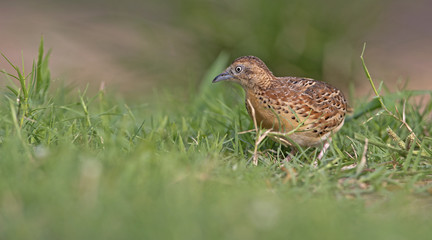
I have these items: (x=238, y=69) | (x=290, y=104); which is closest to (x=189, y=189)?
(x=290, y=104)

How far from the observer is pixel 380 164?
4.09m

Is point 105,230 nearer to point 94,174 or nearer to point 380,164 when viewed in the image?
point 94,174

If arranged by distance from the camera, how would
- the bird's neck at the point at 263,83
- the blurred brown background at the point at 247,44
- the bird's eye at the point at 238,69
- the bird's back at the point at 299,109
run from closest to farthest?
1. the bird's back at the point at 299,109
2. the bird's neck at the point at 263,83
3. the bird's eye at the point at 238,69
4. the blurred brown background at the point at 247,44

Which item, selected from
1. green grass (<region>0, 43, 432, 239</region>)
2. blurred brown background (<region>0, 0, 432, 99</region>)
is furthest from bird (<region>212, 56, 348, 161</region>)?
blurred brown background (<region>0, 0, 432, 99</region>)

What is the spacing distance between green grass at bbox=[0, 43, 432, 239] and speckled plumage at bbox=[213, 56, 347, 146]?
0.21m

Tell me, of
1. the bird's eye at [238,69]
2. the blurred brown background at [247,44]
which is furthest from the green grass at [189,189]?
the blurred brown background at [247,44]

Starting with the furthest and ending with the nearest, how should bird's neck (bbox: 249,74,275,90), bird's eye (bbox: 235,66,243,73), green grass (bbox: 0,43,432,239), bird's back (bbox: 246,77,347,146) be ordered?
bird's eye (bbox: 235,66,243,73)
bird's neck (bbox: 249,74,275,90)
bird's back (bbox: 246,77,347,146)
green grass (bbox: 0,43,432,239)

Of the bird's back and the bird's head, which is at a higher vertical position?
the bird's head

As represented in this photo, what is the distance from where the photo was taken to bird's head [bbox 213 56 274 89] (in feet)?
16.4

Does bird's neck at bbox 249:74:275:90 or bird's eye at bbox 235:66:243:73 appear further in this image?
bird's eye at bbox 235:66:243:73

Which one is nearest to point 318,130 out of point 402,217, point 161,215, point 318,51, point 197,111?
point 197,111

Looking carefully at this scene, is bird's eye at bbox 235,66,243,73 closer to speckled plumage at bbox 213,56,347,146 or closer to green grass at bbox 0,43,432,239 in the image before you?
speckled plumage at bbox 213,56,347,146

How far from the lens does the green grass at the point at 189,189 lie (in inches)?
108

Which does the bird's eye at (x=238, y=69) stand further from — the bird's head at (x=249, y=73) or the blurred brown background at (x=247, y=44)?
the blurred brown background at (x=247, y=44)
